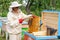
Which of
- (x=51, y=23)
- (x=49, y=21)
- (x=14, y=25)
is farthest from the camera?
(x=49, y=21)

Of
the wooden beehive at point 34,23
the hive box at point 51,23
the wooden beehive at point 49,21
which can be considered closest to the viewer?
the hive box at point 51,23

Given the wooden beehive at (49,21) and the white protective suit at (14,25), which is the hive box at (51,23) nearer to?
the wooden beehive at (49,21)

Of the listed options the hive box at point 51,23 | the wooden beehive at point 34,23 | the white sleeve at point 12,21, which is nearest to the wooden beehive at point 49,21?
the hive box at point 51,23

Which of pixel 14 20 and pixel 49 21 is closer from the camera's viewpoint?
pixel 14 20

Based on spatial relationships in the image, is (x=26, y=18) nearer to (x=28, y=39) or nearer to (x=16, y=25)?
(x=16, y=25)

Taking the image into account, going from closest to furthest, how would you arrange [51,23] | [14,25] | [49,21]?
[14,25]
[51,23]
[49,21]

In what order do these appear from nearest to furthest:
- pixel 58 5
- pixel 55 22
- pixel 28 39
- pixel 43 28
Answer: pixel 28 39 < pixel 55 22 < pixel 43 28 < pixel 58 5

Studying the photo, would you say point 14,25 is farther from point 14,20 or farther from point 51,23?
point 51,23

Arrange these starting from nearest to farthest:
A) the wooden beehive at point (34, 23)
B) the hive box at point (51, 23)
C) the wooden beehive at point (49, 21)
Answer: the hive box at point (51, 23), the wooden beehive at point (49, 21), the wooden beehive at point (34, 23)

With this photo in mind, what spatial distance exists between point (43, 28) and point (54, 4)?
4323mm

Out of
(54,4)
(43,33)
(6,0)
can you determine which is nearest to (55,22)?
(43,33)

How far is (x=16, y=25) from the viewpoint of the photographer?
5.10 metres

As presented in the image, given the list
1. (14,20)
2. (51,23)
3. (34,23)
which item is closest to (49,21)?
(51,23)

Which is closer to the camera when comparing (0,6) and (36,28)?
(36,28)
